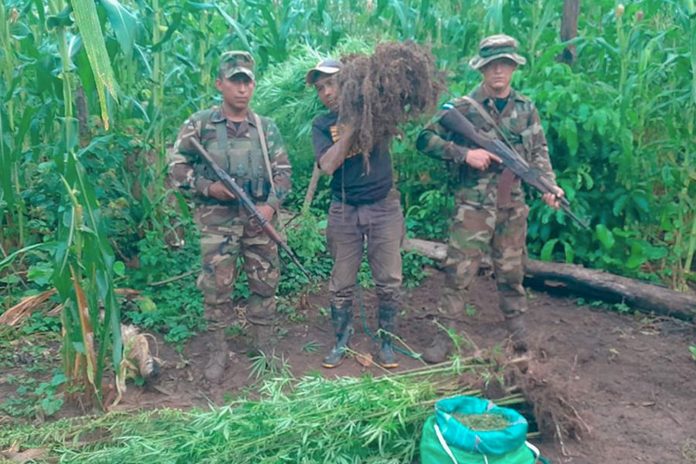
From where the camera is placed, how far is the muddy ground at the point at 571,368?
157 inches

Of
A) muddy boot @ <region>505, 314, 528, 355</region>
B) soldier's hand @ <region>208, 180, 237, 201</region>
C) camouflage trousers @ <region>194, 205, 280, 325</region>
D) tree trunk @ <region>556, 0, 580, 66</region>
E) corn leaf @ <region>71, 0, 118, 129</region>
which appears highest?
tree trunk @ <region>556, 0, 580, 66</region>

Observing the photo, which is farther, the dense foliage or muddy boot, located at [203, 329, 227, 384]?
the dense foliage

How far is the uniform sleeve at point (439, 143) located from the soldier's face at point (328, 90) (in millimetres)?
682

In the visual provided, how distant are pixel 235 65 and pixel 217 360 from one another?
192 centimetres

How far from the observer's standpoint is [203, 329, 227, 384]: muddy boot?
4988 millimetres

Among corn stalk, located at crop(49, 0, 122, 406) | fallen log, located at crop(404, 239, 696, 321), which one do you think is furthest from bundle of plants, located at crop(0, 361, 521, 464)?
fallen log, located at crop(404, 239, 696, 321)

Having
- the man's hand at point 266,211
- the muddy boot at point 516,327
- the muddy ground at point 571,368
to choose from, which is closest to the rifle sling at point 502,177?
the muddy boot at point 516,327

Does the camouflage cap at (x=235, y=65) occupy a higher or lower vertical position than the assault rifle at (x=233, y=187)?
higher

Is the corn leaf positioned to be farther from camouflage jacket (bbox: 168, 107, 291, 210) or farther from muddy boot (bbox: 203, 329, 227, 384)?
muddy boot (bbox: 203, 329, 227, 384)

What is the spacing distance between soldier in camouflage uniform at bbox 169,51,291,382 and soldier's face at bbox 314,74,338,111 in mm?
437

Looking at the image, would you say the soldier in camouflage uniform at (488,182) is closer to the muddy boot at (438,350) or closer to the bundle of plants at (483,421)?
the muddy boot at (438,350)

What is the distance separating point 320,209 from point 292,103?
1.16 metres

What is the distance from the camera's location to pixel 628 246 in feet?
20.8

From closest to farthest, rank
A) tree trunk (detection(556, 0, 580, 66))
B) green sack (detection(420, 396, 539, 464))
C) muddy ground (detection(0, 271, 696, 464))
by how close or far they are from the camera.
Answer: green sack (detection(420, 396, 539, 464)) < muddy ground (detection(0, 271, 696, 464)) < tree trunk (detection(556, 0, 580, 66))
